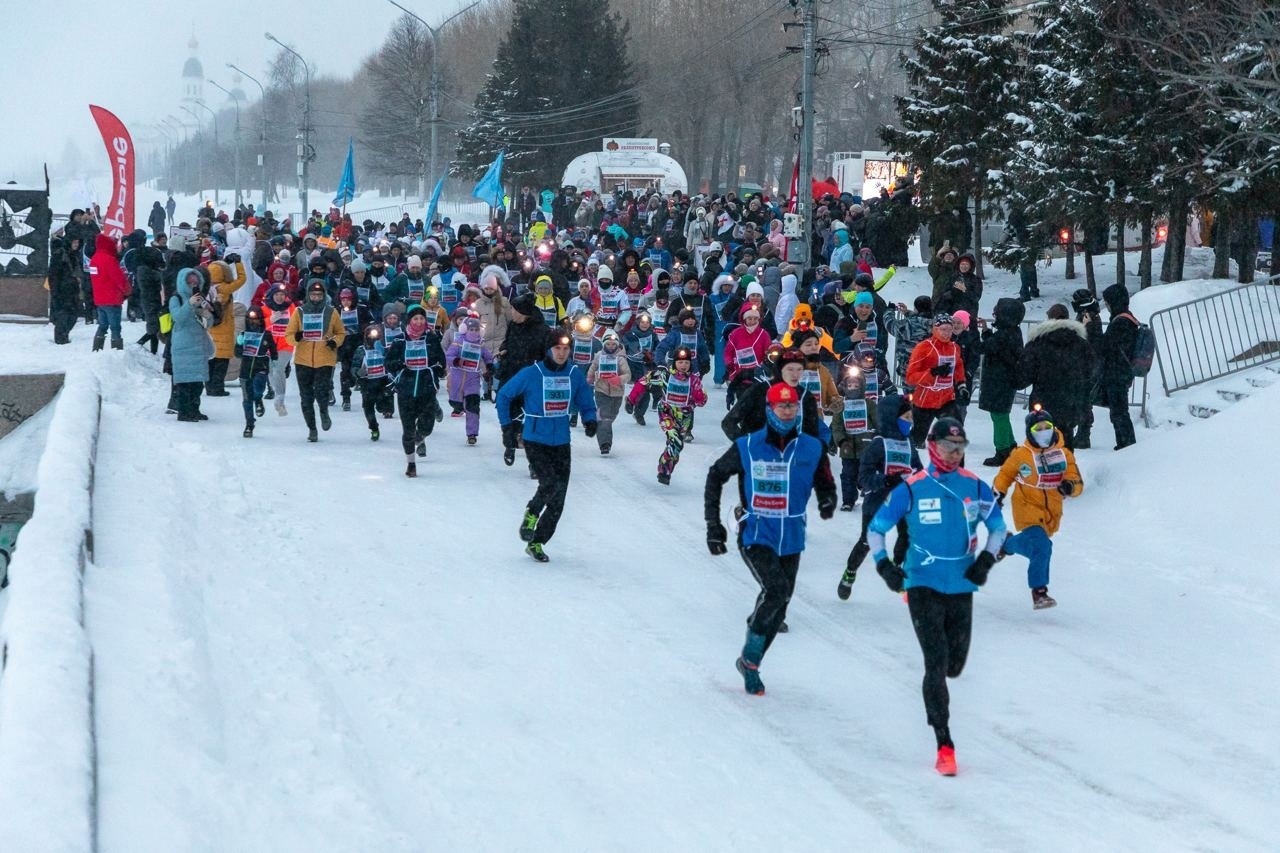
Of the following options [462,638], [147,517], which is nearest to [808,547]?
[462,638]

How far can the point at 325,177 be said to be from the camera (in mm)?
151875

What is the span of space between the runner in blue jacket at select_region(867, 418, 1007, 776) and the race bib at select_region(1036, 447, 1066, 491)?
3.10 meters

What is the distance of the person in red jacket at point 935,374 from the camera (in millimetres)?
13703

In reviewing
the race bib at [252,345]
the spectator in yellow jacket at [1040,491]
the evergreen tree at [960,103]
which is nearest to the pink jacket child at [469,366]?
the race bib at [252,345]

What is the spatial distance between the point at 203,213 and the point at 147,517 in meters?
19.2

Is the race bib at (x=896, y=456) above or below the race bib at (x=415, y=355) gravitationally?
below

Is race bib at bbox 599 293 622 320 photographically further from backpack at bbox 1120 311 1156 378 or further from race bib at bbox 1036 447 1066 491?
race bib at bbox 1036 447 1066 491

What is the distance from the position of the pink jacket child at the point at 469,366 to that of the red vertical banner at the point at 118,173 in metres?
8.98

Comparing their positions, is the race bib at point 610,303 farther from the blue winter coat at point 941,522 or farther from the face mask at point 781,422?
the blue winter coat at point 941,522

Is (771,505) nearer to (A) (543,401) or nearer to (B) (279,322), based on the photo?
(A) (543,401)

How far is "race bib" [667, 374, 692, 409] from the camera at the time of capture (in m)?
15.3

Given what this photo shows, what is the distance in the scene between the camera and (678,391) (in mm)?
15438

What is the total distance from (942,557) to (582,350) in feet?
32.1

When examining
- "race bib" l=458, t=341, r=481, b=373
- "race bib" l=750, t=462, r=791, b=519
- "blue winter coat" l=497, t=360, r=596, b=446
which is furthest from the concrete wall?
"race bib" l=750, t=462, r=791, b=519
